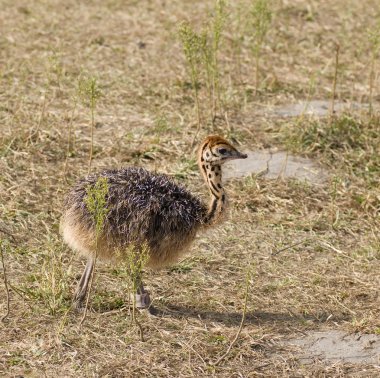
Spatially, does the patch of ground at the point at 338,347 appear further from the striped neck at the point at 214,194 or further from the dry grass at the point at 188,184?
the striped neck at the point at 214,194

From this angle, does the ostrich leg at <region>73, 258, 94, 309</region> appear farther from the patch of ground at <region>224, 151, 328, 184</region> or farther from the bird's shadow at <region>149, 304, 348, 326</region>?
the patch of ground at <region>224, 151, 328, 184</region>

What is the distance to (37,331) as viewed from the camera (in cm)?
617

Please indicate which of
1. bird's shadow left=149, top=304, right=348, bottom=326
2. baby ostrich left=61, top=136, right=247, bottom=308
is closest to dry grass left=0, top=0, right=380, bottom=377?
bird's shadow left=149, top=304, right=348, bottom=326

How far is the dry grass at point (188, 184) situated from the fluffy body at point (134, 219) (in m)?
0.43

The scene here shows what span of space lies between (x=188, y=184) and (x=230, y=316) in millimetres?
2126

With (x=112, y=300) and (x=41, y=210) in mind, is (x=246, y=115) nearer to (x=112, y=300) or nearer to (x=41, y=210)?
(x=41, y=210)

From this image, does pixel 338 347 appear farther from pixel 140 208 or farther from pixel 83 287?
pixel 83 287

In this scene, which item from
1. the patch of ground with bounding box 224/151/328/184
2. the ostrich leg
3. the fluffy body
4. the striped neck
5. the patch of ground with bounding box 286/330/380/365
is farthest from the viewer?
the patch of ground with bounding box 224/151/328/184

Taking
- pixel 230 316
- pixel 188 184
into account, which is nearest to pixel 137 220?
pixel 230 316

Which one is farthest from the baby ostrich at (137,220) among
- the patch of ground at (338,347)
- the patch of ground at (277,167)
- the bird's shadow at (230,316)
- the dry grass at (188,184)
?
the patch of ground at (277,167)

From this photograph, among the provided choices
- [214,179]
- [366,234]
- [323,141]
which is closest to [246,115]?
[323,141]

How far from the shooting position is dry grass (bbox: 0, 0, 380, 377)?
617 centimetres

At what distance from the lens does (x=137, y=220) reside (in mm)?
6316

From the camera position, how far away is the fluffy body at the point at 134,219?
632 cm
